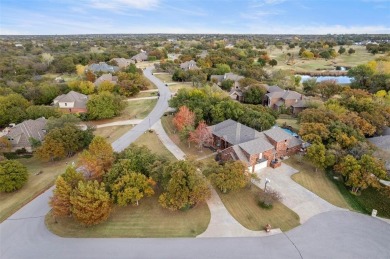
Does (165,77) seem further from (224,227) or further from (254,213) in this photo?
(224,227)

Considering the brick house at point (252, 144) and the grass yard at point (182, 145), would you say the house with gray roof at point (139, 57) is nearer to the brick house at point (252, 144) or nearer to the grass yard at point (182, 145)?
the grass yard at point (182, 145)

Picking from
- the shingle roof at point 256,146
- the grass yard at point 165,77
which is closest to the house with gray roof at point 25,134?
the shingle roof at point 256,146

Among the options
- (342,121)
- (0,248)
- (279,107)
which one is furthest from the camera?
(279,107)

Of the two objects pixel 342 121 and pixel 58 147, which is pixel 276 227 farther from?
pixel 58 147

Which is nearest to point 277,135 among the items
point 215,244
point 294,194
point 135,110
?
point 294,194

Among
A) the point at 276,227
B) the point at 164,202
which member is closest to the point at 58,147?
the point at 164,202

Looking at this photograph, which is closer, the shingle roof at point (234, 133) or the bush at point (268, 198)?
the bush at point (268, 198)
